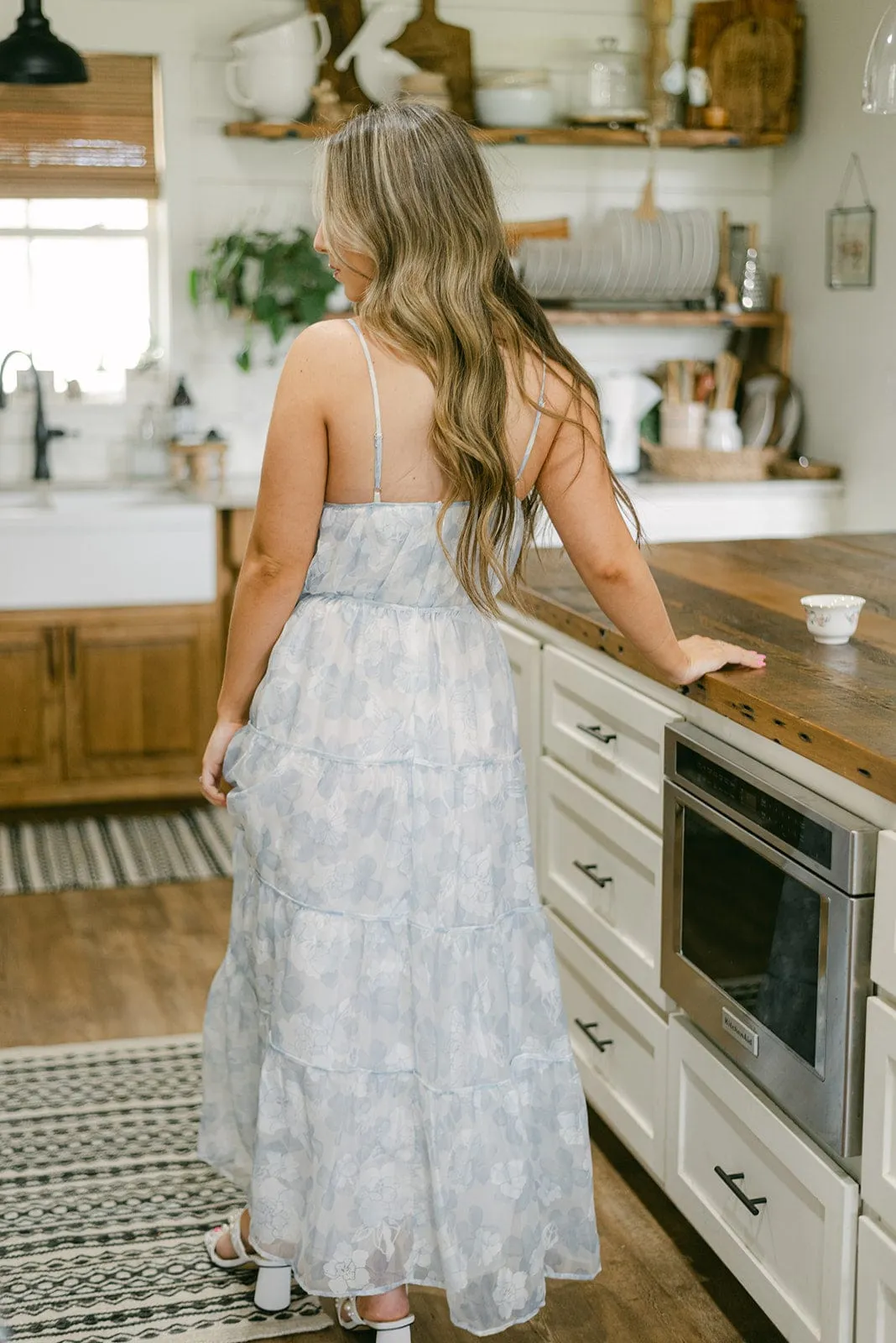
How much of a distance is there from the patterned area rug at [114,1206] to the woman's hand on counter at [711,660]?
99 centimetres

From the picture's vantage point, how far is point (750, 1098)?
71.2 inches

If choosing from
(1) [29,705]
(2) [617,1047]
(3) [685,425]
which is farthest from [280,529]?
(3) [685,425]

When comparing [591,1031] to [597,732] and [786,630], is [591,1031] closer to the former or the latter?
[597,732]

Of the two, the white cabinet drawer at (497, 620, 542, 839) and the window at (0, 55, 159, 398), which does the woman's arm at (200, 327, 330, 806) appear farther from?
the window at (0, 55, 159, 398)

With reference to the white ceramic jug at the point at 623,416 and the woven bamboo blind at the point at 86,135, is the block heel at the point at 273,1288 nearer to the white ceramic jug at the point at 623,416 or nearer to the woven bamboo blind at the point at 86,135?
the white ceramic jug at the point at 623,416

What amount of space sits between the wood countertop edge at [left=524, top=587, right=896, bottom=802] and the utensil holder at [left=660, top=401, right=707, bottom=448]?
267 centimetres

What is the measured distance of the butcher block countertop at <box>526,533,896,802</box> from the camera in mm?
1597

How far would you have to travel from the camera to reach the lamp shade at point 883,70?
215cm

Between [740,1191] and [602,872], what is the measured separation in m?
0.59

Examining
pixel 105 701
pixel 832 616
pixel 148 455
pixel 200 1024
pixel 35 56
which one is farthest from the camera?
pixel 148 455

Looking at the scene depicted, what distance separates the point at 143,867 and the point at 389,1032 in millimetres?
2324

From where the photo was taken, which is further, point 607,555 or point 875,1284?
point 607,555

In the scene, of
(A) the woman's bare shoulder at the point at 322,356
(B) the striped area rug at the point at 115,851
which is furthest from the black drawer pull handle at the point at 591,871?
(B) the striped area rug at the point at 115,851

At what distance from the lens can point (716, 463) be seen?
470 centimetres
